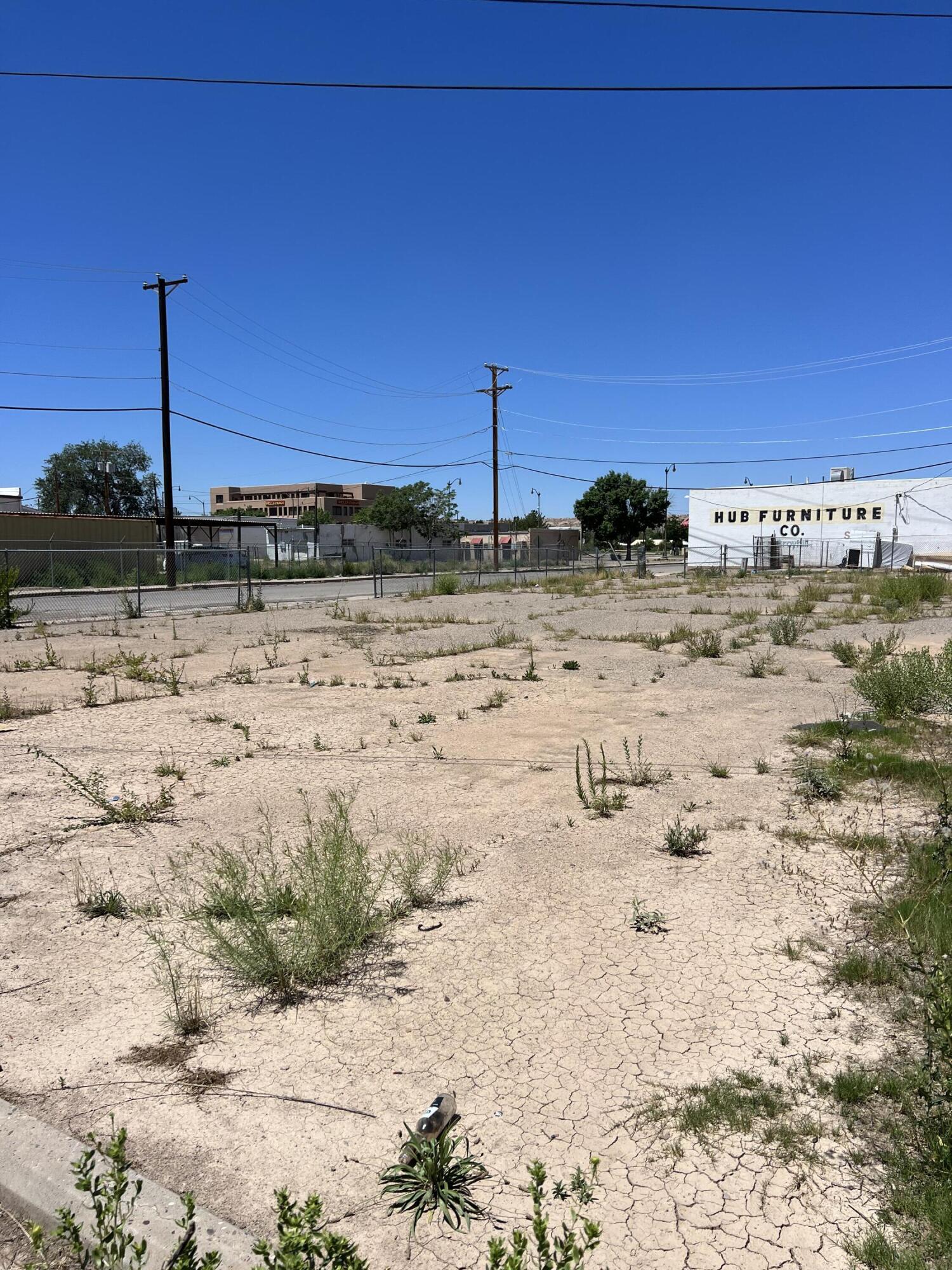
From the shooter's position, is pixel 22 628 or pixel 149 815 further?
pixel 22 628

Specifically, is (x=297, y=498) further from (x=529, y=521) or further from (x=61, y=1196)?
(x=61, y=1196)

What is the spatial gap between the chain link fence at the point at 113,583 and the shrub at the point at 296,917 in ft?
58.5

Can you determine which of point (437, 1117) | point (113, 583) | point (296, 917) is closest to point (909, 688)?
point (296, 917)

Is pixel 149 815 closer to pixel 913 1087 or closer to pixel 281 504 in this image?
pixel 913 1087

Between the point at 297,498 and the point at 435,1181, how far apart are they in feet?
522

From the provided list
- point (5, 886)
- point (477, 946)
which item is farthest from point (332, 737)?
point (477, 946)

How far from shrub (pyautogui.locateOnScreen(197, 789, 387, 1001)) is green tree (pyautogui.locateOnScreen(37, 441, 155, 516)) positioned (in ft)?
290

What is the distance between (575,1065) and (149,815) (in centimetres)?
419

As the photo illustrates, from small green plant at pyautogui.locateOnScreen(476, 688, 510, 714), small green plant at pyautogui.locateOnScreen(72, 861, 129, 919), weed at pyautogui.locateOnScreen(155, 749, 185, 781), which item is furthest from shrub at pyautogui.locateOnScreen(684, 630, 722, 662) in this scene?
small green plant at pyautogui.locateOnScreen(72, 861, 129, 919)

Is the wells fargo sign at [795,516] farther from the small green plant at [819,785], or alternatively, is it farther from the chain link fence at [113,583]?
the small green plant at [819,785]

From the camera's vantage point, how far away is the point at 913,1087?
291 cm

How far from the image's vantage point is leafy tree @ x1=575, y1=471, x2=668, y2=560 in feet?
310

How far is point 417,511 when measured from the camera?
7306cm

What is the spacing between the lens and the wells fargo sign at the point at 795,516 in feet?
198
